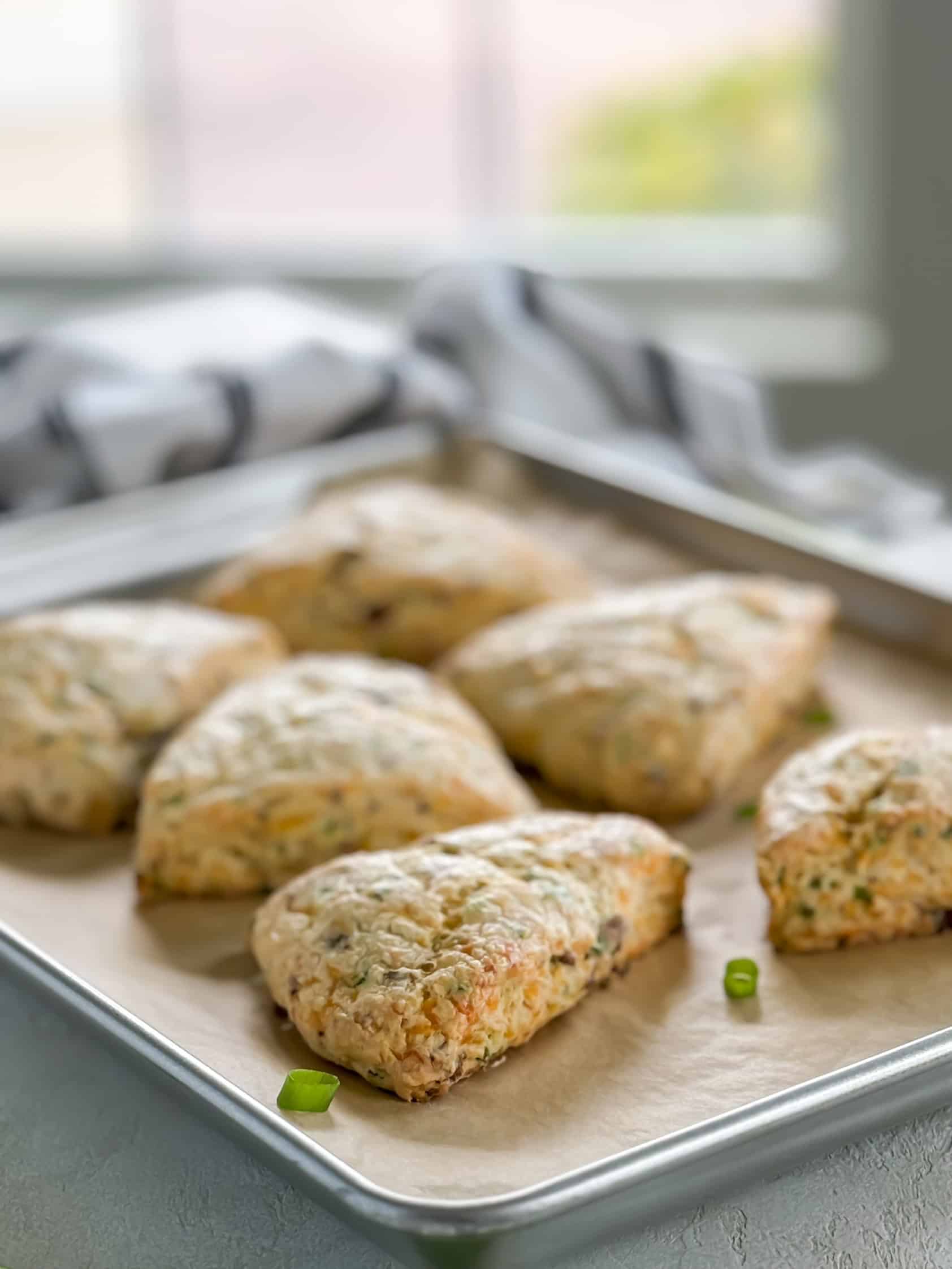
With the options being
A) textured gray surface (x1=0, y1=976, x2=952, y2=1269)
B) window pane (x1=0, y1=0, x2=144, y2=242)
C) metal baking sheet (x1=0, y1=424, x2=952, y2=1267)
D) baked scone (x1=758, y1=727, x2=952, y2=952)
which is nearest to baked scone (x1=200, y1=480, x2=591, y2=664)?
metal baking sheet (x1=0, y1=424, x2=952, y2=1267)

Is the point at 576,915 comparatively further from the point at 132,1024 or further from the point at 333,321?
the point at 333,321

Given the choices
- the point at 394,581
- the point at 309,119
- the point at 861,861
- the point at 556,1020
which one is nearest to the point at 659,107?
the point at 309,119

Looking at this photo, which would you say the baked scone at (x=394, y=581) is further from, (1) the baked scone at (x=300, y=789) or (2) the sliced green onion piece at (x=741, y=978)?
(2) the sliced green onion piece at (x=741, y=978)

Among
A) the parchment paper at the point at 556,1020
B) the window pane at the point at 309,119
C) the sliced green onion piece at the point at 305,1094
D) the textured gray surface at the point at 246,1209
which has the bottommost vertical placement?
the textured gray surface at the point at 246,1209

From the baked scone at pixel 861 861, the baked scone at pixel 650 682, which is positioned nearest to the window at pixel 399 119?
the baked scone at pixel 650 682

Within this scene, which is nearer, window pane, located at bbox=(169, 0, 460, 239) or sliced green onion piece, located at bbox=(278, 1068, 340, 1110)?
sliced green onion piece, located at bbox=(278, 1068, 340, 1110)

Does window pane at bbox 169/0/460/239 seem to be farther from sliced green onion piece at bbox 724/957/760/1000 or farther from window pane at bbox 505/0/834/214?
sliced green onion piece at bbox 724/957/760/1000
